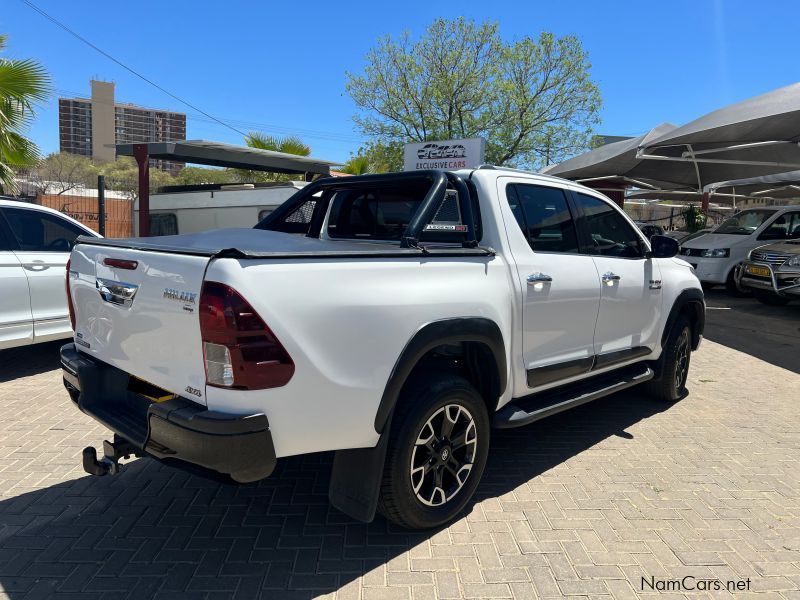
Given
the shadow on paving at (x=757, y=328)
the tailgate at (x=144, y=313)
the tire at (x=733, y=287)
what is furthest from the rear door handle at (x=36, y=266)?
the tire at (x=733, y=287)

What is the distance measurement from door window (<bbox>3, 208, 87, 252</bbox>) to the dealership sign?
23.0 feet

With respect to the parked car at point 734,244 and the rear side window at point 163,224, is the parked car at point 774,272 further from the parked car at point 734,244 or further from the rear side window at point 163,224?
the rear side window at point 163,224

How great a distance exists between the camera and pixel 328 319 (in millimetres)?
2369

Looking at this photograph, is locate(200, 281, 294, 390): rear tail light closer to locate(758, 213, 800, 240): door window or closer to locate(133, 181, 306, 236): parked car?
locate(133, 181, 306, 236): parked car

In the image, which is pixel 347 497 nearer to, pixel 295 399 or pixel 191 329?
pixel 295 399

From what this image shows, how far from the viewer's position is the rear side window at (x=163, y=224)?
11289 millimetres

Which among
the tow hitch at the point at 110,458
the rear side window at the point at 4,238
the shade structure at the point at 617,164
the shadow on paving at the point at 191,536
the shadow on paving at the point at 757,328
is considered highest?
the shade structure at the point at 617,164

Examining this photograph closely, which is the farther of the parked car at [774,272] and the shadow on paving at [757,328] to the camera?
the parked car at [774,272]

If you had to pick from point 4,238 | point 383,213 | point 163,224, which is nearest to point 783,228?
point 383,213

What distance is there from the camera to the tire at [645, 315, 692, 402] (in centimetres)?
513

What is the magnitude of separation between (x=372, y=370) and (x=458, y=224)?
4.49 feet

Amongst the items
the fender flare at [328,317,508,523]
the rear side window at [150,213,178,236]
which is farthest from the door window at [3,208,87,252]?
the rear side window at [150,213,178,236]

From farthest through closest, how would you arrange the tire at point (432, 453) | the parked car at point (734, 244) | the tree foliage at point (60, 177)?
1. the tree foliage at point (60, 177)
2. the parked car at point (734, 244)
3. the tire at point (432, 453)

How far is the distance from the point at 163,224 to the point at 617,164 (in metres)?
14.6
